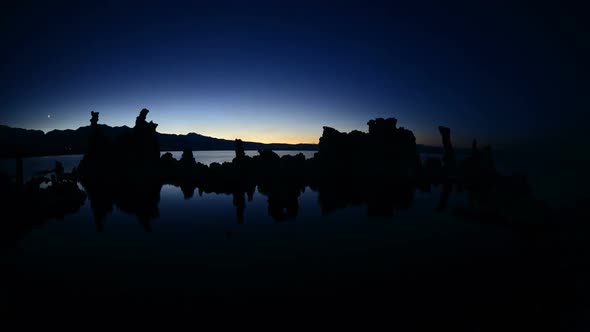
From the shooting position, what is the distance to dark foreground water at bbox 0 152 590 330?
1362 cm

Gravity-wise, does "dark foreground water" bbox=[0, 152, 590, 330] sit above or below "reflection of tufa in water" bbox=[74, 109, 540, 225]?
below

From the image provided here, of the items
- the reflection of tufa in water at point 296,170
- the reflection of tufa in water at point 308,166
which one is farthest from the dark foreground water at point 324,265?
the reflection of tufa in water at point 308,166

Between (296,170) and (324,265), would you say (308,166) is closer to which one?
(296,170)

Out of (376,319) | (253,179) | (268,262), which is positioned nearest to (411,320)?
(376,319)

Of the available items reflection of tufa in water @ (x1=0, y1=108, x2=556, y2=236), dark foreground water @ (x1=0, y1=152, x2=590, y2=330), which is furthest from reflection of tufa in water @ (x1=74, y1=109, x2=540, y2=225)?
dark foreground water @ (x1=0, y1=152, x2=590, y2=330)

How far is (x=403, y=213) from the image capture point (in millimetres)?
36594

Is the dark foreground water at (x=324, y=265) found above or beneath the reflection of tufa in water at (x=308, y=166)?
beneath

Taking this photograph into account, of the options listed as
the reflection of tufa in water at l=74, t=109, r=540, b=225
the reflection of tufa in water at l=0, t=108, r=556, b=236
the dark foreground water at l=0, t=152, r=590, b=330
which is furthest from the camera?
the reflection of tufa in water at l=74, t=109, r=540, b=225

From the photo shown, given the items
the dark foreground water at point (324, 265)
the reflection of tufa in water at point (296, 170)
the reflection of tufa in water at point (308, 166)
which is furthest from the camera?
the reflection of tufa in water at point (308, 166)

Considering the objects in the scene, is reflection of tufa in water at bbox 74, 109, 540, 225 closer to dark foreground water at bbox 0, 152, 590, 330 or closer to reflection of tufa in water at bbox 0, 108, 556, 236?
reflection of tufa in water at bbox 0, 108, 556, 236

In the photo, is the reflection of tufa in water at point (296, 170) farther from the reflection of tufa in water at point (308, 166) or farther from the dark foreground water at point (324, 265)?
the dark foreground water at point (324, 265)

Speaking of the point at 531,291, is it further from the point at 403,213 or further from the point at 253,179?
the point at 253,179

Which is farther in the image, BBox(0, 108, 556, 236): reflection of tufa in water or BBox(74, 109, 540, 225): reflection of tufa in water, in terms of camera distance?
BBox(74, 109, 540, 225): reflection of tufa in water

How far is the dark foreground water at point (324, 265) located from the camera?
1362 cm
